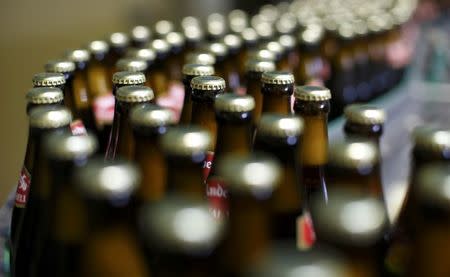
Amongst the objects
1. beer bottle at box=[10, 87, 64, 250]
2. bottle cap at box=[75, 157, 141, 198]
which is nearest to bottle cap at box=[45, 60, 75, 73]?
beer bottle at box=[10, 87, 64, 250]

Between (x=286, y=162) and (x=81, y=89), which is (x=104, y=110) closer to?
(x=81, y=89)

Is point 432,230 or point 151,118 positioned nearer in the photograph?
point 432,230

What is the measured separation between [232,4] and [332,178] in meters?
2.93

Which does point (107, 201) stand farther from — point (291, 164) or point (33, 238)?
point (33, 238)

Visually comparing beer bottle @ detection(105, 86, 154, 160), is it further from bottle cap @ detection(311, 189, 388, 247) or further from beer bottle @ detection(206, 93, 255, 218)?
bottle cap @ detection(311, 189, 388, 247)

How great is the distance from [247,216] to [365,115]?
257 mm

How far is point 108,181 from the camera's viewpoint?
426 millimetres

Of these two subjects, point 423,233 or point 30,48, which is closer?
point 423,233

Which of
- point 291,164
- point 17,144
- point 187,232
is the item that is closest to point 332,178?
point 291,164

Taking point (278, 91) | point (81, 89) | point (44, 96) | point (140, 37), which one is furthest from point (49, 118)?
point (140, 37)

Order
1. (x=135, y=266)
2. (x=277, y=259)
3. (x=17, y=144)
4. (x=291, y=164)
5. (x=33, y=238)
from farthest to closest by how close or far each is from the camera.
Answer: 1. (x=17, y=144)
2. (x=33, y=238)
3. (x=291, y=164)
4. (x=135, y=266)
5. (x=277, y=259)

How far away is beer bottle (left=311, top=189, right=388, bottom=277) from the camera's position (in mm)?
372

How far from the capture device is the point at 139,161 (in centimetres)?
60

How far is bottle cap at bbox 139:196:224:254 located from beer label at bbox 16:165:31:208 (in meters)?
0.42
